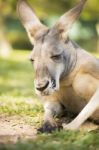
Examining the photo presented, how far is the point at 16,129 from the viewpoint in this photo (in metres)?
7.75

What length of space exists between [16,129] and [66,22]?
131 cm

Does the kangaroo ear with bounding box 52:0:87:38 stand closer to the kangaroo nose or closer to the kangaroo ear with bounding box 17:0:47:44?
the kangaroo ear with bounding box 17:0:47:44

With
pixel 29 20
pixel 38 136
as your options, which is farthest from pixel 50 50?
pixel 38 136

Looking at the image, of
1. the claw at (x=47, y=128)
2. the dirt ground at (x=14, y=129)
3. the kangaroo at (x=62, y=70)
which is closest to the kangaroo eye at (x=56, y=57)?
the kangaroo at (x=62, y=70)

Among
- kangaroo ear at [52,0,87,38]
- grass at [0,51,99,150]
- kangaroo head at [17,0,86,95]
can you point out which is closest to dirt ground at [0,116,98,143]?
grass at [0,51,99,150]

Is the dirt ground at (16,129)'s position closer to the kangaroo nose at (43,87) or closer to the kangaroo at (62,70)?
the kangaroo at (62,70)

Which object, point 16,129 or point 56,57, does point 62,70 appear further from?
point 16,129

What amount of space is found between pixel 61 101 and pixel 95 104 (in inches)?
31.9

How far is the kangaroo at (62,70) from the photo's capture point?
24.3 feet

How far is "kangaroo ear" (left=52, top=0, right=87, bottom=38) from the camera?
7.77 meters

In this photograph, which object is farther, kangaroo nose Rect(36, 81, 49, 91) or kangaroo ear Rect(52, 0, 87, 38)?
kangaroo ear Rect(52, 0, 87, 38)

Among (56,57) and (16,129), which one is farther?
(16,129)

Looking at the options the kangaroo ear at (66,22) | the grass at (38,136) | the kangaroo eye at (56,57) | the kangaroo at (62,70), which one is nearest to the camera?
the grass at (38,136)

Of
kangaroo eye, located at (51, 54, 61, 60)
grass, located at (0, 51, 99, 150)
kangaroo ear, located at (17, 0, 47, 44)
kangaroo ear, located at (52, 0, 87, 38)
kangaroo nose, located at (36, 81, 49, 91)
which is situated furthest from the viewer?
kangaroo ear, located at (17, 0, 47, 44)
